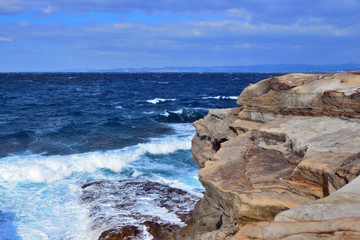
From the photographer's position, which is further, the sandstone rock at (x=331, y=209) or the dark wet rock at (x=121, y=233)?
the dark wet rock at (x=121, y=233)

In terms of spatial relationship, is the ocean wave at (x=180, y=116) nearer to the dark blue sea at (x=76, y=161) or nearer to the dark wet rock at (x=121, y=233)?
the dark blue sea at (x=76, y=161)

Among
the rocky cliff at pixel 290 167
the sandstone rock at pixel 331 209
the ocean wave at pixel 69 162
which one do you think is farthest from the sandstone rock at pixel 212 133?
the sandstone rock at pixel 331 209

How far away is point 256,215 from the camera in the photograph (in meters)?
6.33

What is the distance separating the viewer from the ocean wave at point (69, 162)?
16672 mm

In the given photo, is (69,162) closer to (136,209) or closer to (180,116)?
(136,209)

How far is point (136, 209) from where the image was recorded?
12812 millimetres

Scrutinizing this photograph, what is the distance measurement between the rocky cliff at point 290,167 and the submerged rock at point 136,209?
156 centimetres

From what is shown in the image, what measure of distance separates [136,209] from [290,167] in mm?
7531

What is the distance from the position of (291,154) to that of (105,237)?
22.0ft

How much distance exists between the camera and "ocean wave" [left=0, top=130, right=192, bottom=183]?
16672 mm

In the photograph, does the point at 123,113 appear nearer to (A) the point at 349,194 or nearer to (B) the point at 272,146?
(B) the point at 272,146

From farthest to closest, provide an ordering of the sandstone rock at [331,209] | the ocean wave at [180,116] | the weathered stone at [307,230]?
the ocean wave at [180,116] → the sandstone rock at [331,209] → the weathered stone at [307,230]

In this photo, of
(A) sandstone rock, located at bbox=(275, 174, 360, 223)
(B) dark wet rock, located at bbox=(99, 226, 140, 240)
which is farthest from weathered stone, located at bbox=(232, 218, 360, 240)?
(B) dark wet rock, located at bbox=(99, 226, 140, 240)

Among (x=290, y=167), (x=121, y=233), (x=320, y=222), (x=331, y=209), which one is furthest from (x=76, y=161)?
(x=320, y=222)
